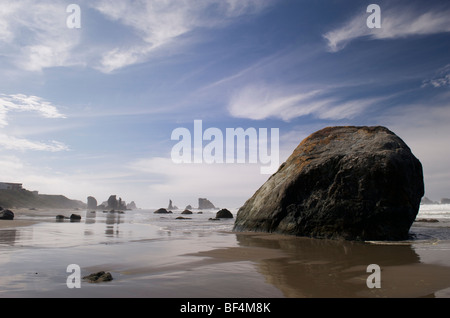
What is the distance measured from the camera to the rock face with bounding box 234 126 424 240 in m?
9.64

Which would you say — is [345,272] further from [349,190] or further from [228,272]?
[349,190]

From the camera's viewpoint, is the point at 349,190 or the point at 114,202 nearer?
the point at 349,190

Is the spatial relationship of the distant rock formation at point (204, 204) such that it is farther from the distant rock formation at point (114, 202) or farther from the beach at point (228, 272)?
the beach at point (228, 272)

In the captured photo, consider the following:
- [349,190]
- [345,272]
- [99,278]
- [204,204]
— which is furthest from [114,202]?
[345,272]

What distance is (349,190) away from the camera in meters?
10.0

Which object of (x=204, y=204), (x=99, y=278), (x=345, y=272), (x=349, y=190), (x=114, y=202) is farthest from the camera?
(x=204, y=204)

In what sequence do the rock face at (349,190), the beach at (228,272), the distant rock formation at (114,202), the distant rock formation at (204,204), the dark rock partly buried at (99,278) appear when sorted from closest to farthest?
the beach at (228,272) < the dark rock partly buried at (99,278) < the rock face at (349,190) < the distant rock formation at (114,202) < the distant rock formation at (204,204)

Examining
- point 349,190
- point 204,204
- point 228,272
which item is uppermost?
point 349,190

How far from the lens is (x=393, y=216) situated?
966 cm

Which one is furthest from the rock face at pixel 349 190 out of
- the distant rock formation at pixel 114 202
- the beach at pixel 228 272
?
the distant rock formation at pixel 114 202

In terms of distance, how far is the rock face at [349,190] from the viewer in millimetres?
9641

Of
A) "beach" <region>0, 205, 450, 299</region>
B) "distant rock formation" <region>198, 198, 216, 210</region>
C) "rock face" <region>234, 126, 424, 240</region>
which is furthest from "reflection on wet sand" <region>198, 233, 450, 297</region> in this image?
"distant rock formation" <region>198, 198, 216, 210</region>

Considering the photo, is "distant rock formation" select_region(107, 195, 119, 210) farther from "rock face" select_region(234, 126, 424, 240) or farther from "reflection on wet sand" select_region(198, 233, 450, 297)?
"reflection on wet sand" select_region(198, 233, 450, 297)
